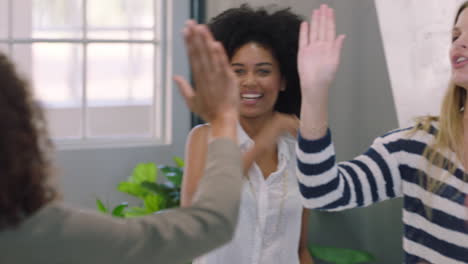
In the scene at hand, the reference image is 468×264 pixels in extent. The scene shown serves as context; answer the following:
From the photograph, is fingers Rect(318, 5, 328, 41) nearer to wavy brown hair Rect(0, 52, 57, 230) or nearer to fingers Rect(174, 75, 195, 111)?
fingers Rect(174, 75, 195, 111)

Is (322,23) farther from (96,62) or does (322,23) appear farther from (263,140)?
(96,62)

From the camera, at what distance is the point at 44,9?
3867 millimetres

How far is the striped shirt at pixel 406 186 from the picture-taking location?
1.48 metres

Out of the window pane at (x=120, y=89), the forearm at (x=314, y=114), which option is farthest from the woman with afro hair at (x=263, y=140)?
the window pane at (x=120, y=89)

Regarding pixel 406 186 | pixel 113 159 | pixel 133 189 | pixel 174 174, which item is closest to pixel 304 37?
pixel 406 186

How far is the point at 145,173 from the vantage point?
364 cm

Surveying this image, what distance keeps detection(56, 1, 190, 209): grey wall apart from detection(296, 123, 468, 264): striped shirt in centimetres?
242

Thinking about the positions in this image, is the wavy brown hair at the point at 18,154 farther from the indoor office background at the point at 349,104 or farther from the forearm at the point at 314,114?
the indoor office background at the point at 349,104

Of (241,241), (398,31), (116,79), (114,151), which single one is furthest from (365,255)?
(116,79)

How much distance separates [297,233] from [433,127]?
622 mm

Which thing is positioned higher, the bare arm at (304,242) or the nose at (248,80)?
the nose at (248,80)

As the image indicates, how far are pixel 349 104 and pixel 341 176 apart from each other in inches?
70.2

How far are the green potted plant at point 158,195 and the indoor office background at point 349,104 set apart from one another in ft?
0.55

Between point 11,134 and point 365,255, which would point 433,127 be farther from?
point 365,255
